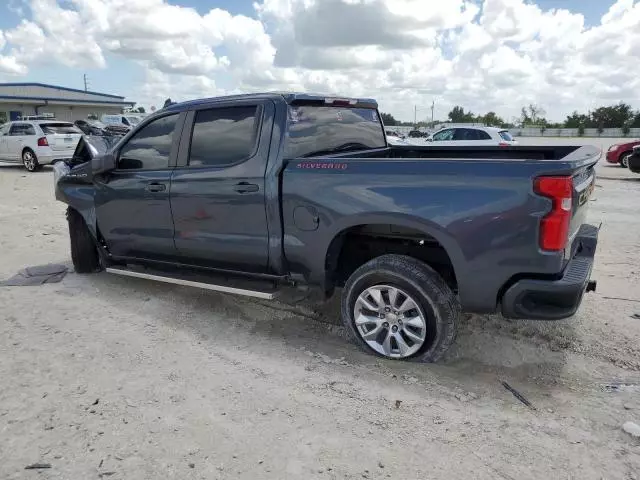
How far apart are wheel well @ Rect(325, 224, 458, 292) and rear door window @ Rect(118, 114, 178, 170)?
180 cm

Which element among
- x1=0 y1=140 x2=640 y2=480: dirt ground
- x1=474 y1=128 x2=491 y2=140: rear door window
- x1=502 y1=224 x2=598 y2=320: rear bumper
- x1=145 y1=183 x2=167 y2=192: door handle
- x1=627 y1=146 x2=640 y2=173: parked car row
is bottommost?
x1=0 y1=140 x2=640 y2=480: dirt ground

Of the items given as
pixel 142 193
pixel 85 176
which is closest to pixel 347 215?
pixel 142 193

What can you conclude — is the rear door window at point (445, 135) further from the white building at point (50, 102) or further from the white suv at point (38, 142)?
the white building at point (50, 102)

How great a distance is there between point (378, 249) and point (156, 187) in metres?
2.07

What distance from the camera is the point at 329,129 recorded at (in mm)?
4461

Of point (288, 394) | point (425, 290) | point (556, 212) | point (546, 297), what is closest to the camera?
point (556, 212)

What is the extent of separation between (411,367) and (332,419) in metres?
0.86

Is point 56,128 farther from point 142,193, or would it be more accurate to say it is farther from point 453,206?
point 453,206

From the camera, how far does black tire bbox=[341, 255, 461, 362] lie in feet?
11.6

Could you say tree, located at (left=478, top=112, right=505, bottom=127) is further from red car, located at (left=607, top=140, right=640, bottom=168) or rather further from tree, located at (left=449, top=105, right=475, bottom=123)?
red car, located at (left=607, top=140, right=640, bottom=168)

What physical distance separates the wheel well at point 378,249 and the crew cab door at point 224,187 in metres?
0.57

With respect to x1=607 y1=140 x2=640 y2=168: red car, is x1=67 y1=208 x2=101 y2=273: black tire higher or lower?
lower

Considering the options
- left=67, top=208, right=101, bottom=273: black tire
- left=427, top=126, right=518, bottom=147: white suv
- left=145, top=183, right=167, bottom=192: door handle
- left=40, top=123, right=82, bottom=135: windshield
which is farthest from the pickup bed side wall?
left=40, top=123, right=82, bottom=135: windshield

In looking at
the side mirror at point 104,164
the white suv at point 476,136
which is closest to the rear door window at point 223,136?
the side mirror at point 104,164
